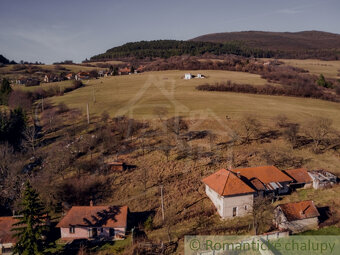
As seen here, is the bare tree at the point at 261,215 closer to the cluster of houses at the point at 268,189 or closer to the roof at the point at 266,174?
the cluster of houses at the point at 268,189

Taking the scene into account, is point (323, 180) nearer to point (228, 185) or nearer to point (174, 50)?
point (228, 185)

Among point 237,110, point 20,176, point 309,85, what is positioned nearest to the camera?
point 20,176

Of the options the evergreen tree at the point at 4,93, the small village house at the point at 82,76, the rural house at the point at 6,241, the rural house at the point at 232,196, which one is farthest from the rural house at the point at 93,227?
the small village house at the point at 82,76

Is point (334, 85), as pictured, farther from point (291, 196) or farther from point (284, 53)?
point (284, 53)

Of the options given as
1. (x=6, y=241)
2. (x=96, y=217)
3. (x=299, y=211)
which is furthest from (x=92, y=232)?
(x=299, y=211)

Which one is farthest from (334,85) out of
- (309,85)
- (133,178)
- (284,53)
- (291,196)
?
(284,53)

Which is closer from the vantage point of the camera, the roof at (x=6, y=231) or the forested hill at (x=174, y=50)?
the roof at (x=6, y=231)
